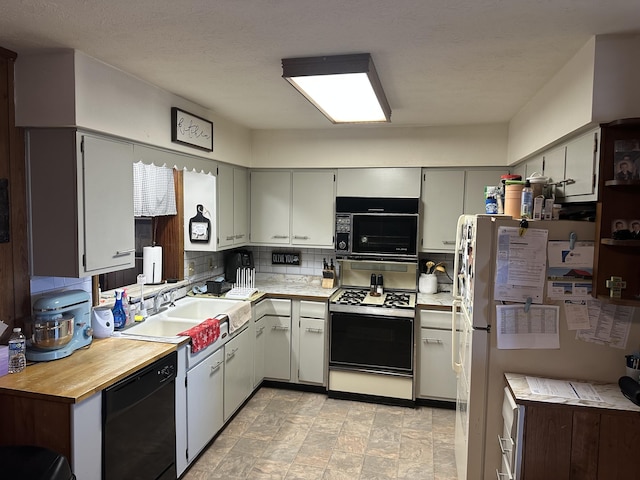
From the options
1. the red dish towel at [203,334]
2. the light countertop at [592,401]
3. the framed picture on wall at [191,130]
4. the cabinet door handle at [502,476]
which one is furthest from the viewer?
the framed picture on wall at [191,130]

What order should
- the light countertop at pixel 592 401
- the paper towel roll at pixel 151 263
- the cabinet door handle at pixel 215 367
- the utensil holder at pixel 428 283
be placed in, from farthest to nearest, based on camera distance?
the utensil holder at pixel 428 283
the paper towel roll at pixel 151 263
the cabinet door handle at pixel 215 367
the light countertop at pixel 592 401

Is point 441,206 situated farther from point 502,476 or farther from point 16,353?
point 16,353

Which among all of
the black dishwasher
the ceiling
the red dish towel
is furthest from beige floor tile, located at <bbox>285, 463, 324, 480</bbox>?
the ceiling

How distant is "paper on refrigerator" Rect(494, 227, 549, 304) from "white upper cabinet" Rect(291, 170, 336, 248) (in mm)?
2161

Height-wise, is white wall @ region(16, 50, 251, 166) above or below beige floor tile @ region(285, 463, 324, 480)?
above

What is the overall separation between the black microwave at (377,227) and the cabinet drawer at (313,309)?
55cm

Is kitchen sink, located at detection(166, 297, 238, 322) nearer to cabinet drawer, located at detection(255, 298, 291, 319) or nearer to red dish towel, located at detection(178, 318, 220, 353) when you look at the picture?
cabinet drawer, located at detection(255, 298, 291, 319)

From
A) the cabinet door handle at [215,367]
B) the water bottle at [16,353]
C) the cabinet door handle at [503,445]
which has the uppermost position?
the water bottle at [16,353]

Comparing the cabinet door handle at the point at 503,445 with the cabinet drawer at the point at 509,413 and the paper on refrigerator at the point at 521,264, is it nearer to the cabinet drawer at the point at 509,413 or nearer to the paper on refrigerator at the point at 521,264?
the cabinet drawer at the point at 509,413

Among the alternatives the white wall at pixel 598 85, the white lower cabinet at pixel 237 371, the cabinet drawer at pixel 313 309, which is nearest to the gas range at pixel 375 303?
the cabinet drawer at pixel 313 309

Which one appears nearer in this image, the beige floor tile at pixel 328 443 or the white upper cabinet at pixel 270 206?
the beige floor tile at pixel 328 443

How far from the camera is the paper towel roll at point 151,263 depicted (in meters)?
3.40

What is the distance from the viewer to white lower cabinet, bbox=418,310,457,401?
364 cm

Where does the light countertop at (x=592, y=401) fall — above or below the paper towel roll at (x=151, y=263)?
below
